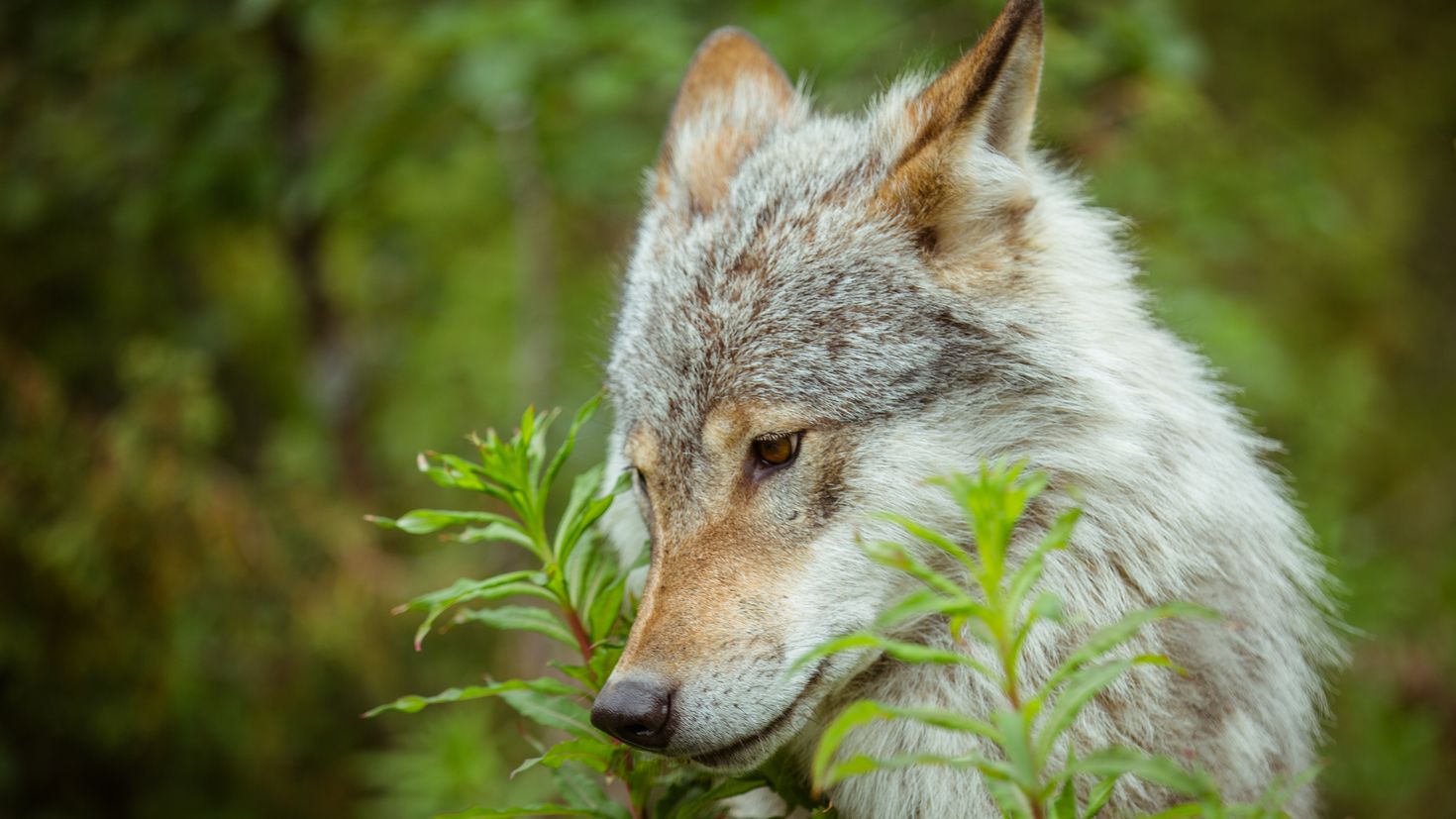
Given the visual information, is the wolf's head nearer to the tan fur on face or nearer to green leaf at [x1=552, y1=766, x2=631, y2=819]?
the tan fur on face

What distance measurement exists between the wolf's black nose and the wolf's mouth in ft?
0.37

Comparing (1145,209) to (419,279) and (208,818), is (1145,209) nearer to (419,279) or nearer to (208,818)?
(419,279)

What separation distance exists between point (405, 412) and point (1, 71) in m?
2.76

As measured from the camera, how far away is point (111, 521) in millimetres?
5078

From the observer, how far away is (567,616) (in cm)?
213

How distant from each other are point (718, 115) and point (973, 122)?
Answer: 3.49 feet

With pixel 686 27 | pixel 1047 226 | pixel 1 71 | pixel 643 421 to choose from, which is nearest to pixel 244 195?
pixel 1 71

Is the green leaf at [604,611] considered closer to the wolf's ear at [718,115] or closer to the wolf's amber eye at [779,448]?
the wolf's amber eye at [779,448]

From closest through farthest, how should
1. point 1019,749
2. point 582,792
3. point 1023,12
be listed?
point 1019,749
point 582,792
point 1023,12

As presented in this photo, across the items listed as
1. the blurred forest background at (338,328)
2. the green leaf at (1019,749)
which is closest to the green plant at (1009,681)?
the green leaf at (1019,749)

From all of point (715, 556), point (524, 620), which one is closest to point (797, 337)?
point (715, 556)

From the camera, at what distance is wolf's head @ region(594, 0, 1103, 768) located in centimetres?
205

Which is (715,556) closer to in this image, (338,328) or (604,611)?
(604,611)

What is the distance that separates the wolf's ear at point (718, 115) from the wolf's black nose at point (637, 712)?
51.4 inches
